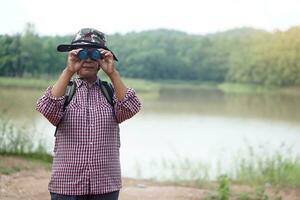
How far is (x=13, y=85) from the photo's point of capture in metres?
7.65

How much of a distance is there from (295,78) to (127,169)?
5.54 metres

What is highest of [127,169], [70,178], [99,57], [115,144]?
[99,57]

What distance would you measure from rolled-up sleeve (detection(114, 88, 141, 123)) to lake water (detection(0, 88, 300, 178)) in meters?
5.13

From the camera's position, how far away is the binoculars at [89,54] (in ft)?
6.12

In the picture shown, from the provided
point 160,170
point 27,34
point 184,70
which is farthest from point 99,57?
point 184,70

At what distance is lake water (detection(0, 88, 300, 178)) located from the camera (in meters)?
8.14

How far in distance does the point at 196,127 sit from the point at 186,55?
417 centimetres

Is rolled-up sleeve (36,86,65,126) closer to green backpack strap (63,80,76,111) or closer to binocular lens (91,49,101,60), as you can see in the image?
green backpack strap (63,80,76,111)

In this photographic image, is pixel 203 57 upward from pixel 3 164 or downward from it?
upward

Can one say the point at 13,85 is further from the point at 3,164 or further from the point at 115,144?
the point at 115,144

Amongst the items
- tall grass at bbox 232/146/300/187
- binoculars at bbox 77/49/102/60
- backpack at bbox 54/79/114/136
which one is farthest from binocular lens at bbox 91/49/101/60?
tall grass at bbox 232/146/300/187

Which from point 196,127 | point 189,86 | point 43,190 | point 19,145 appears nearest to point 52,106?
point 43,190

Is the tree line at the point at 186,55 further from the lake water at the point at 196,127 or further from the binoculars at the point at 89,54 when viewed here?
the binoculars at the point at 89,54

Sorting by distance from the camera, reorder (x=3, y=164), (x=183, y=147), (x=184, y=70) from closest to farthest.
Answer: (x=3, y=164)
(x=183, y=147)
(x=184, y=70)
